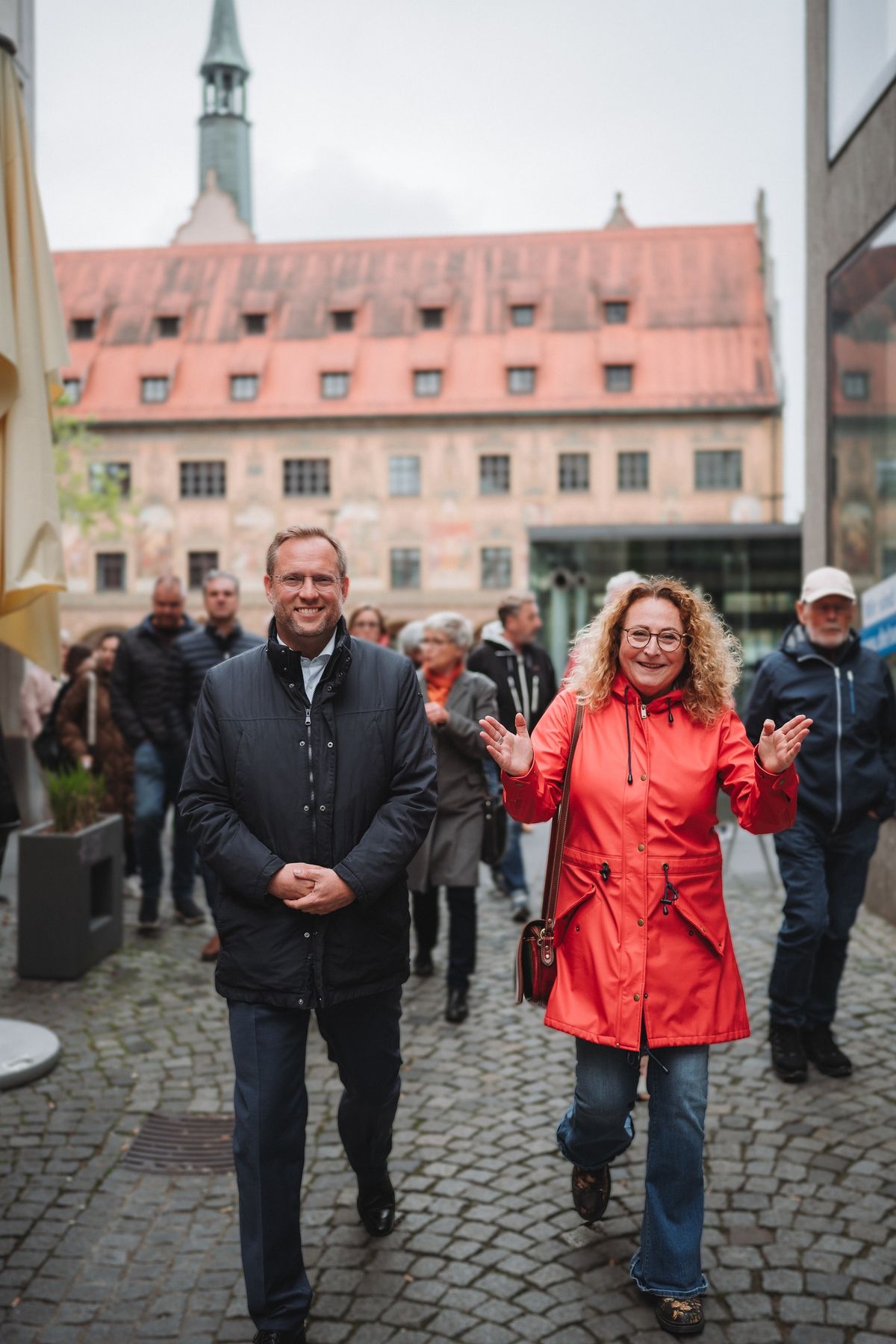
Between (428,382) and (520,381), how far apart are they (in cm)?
304

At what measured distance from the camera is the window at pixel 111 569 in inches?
1626

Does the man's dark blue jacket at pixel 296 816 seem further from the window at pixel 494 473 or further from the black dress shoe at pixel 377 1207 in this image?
the window at pixel 494 473

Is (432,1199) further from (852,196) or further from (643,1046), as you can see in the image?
(852,196)

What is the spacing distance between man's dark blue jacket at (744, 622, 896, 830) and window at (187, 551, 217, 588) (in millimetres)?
37173

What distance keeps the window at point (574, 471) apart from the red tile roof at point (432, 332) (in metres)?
1.52

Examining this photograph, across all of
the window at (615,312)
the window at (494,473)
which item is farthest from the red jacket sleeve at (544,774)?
the window at (615,312)

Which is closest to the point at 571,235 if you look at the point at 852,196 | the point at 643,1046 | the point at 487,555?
the point at 487,555

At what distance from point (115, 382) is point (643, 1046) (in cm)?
4284

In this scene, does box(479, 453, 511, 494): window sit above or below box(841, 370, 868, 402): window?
above

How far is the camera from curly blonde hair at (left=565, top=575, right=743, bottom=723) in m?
3.41

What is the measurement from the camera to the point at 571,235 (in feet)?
147

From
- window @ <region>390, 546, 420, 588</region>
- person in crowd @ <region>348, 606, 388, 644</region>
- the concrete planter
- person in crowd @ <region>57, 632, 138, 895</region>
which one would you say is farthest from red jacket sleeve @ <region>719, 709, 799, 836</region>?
window @ <region>390, 546, 420, 588</region>

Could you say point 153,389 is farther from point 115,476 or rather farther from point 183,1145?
point 183,1145

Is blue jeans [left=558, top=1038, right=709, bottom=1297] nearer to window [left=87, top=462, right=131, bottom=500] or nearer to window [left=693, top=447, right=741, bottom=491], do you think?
window [left=87, top=462, right=131, bottom=500]
